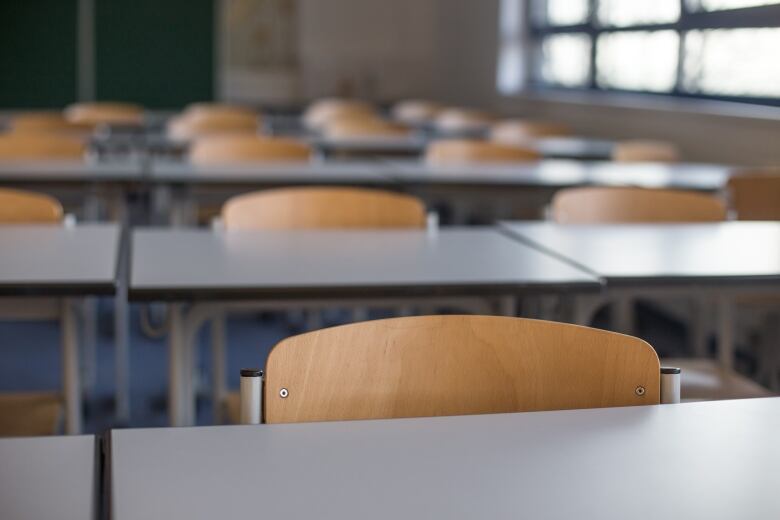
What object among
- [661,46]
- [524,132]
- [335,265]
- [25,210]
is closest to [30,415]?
[25,210]

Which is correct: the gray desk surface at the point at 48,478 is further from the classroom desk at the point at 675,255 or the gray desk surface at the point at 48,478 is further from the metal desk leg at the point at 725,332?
the metal desk leg at the point at 725,332

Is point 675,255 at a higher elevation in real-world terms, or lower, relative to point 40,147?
lower

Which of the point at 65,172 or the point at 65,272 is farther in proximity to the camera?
the point at 65,172

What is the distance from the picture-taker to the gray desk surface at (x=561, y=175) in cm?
389

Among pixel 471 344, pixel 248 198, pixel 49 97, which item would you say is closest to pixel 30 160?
pixel 248 198

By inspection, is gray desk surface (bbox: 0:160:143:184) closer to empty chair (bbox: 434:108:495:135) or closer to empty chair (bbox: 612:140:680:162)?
empty chair (bbox: 612:140:680:162)

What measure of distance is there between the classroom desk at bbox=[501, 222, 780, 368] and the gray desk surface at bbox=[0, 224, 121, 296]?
35.9 inches

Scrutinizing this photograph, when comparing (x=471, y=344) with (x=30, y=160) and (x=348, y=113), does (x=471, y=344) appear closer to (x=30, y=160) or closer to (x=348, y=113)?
(x=30, y=160)

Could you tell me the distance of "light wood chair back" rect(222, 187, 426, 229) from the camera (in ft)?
8.77

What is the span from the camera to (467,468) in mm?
1067

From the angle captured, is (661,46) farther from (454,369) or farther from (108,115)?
(454,369)

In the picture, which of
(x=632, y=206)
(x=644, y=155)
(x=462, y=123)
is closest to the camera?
(x=632, y=206)

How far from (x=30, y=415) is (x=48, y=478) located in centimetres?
133

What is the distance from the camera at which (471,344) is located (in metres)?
1.33
